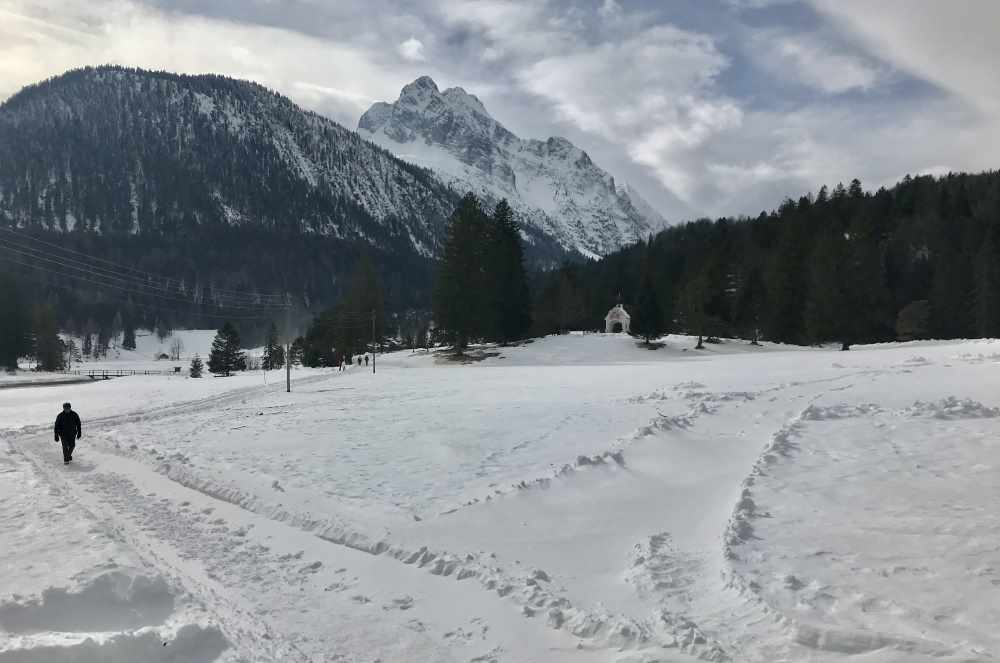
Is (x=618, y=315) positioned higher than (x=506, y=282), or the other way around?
(x=506, y=282)

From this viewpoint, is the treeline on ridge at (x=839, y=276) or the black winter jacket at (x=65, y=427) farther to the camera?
the treeline on ridge at (x=839, y=276)

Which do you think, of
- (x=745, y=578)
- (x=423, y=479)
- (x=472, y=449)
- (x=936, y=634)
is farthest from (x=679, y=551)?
(x=472, y=449)

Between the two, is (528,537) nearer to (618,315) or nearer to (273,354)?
(618,315)

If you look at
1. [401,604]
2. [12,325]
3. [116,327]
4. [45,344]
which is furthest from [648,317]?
[116,327]

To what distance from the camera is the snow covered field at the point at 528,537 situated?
6.22 meters

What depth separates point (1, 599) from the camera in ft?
21.5

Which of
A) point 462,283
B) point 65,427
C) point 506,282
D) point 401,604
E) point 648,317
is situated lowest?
point 401,604

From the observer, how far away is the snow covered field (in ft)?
20.4

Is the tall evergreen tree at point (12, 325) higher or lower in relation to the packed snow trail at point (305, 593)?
higher

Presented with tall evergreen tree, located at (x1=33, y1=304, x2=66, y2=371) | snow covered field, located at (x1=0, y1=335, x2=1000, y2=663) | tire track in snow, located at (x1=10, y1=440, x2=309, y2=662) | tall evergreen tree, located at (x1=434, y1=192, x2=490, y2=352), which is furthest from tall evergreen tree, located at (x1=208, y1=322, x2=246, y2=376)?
tire track in snow, located at (x1=10, y1=440, x2=309, y2=662)

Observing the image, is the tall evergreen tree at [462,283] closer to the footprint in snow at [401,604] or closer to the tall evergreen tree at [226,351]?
the footprint in snow at [401,604]

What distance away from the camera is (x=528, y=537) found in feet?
31.5

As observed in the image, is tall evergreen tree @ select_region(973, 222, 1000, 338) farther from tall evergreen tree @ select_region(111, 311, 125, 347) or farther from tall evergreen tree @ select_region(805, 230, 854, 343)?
tall evergreen tree @ select_region(111, 311, 125, 347)

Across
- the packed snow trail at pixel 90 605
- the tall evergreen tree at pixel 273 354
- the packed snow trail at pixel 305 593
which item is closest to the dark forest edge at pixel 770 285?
the tall evergreen tree at pixel 273 354
